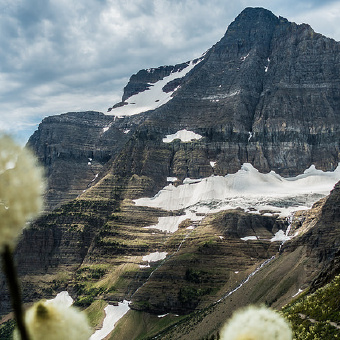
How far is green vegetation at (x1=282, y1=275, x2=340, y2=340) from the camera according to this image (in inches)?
2345

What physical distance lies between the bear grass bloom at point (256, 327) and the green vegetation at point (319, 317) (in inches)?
2138

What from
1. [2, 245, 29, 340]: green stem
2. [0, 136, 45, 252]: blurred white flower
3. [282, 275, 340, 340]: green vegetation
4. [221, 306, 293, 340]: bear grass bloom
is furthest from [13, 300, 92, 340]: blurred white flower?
[282, 275, 340, 340]: green vegetation

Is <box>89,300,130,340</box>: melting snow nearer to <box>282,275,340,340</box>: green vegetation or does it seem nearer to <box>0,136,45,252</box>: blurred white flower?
<box>282,275,340,340</box>: green vegetation

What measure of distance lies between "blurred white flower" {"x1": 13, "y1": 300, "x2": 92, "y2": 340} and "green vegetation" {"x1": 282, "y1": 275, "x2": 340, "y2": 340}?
5580cm

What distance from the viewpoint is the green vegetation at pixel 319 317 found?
195ft

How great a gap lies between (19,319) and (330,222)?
7552 inches

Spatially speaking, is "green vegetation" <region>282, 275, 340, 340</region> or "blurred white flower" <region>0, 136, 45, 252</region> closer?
"blurred white flower" <region>0, 136, 45, 252</region>

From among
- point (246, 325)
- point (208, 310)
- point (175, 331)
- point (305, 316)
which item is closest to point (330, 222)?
point (208, 310)

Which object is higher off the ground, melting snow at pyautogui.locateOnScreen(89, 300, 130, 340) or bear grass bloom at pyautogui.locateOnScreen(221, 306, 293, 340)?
bear grass bloom at pyautogui.locateOnScreen(221, 306, 293, 340)

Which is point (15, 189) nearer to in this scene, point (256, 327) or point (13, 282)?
point (13, 282)

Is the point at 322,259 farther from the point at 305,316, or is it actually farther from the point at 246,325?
the point at 246,325

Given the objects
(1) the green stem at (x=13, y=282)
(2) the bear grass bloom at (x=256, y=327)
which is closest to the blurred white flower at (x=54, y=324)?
(1) the green stem at (x=13, y=282)

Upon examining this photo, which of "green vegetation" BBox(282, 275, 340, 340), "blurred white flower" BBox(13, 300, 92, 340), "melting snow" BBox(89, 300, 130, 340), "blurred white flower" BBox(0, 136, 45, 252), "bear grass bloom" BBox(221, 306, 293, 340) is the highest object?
"blurred white flower" BBox(0, 136, 45, 252)

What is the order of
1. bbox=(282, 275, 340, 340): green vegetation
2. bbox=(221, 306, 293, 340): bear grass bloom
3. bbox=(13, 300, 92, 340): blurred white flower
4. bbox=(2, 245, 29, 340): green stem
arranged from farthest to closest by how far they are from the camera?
bbox=(282, 275, 340, 340): green vegetation → bbox=(221, 306, 293, 340): bear grass bloom → bbox=(13, 300, 92, 340): blurred white flower → bbox=(2, 245, 29, 340): green stem
